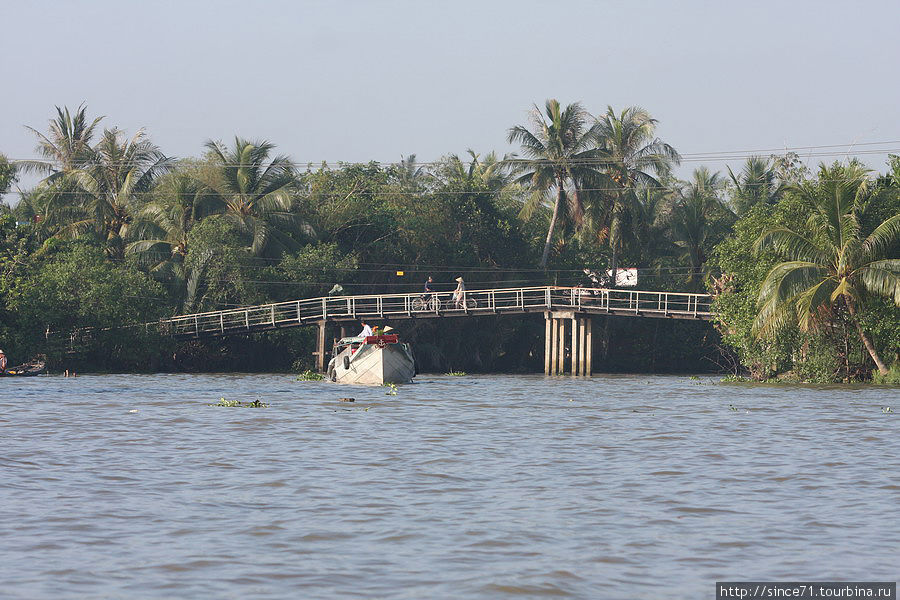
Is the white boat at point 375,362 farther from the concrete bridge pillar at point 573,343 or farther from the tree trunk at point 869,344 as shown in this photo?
the tree trunk at point 869,344

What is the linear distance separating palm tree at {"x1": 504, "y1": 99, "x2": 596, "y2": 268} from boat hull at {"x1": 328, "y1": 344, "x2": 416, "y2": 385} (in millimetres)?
21897

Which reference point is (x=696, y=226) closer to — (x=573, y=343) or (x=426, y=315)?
(x=573, y=343)

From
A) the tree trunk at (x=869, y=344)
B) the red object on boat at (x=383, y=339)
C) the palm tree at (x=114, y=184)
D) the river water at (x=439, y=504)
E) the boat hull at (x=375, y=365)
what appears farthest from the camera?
the palm tree at (x=114, y=184)

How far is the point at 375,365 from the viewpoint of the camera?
38.4 meters

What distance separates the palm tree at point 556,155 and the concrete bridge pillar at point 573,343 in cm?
929

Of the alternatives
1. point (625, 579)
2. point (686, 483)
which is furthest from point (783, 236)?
point (625, 579)

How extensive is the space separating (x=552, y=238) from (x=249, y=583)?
183ft

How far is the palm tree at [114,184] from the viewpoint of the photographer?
188 ft

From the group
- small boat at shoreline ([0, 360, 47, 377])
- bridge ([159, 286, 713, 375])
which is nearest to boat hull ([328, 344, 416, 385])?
bridge ([159, 286, 713, 375])

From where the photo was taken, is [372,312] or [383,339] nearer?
[383,339]

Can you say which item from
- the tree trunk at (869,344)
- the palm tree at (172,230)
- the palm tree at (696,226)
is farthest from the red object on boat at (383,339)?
the palm tree at (696,226)

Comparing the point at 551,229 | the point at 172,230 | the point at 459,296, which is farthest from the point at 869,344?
the point at 172,230

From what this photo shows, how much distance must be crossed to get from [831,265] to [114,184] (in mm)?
36755

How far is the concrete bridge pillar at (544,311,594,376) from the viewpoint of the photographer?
51406 millimetres
